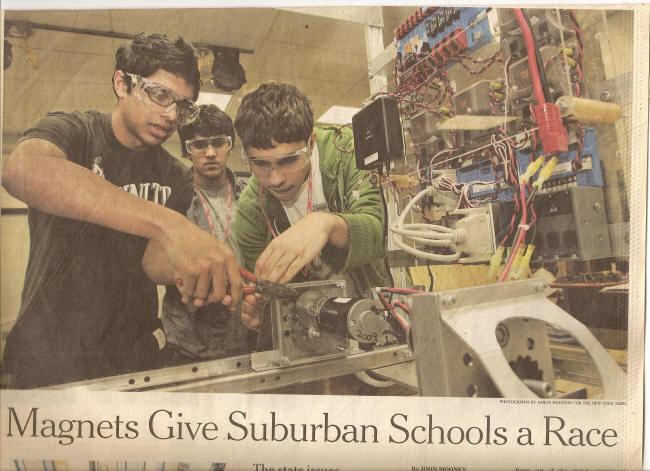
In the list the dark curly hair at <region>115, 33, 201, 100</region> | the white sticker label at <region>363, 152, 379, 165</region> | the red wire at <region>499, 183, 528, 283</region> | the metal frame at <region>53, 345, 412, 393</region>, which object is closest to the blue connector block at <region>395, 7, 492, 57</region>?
the white sticker label at <region>363, 152, 379, 165</region>

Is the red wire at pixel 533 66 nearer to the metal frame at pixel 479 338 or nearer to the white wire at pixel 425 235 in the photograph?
the white wire at pixel 425 235

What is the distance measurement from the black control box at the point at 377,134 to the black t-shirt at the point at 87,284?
1.36 feet

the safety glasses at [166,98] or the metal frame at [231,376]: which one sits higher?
the safety glasses at [166,98]

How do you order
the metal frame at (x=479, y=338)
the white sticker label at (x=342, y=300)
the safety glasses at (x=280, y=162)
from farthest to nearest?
the safety glasses at (x=280, y=162), the white sticker label at (x=342, y=300), the metal frame at (x=479, y=338)

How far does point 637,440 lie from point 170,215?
109 cm

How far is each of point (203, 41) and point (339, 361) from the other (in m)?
0.76

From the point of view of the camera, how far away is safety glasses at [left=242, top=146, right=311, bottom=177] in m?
0.85

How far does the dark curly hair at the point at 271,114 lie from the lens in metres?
0.84

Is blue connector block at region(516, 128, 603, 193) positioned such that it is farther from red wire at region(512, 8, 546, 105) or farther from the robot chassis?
the robot chassis

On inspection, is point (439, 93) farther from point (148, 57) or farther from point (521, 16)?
point (148, 57)

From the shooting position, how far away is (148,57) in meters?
0.84

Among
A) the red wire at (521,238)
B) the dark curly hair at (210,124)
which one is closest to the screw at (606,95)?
the red wire at (521,238)

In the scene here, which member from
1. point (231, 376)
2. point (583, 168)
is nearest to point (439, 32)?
point (583, 168)

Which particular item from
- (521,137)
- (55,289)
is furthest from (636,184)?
(55,289)
